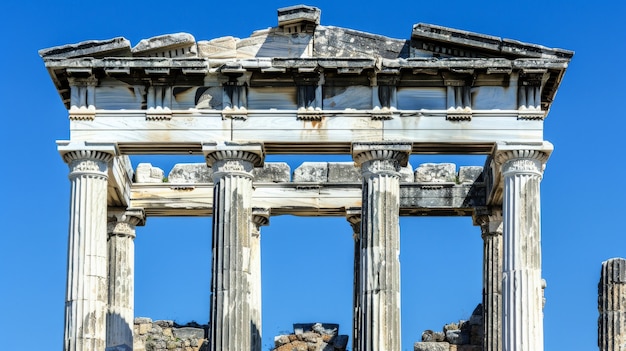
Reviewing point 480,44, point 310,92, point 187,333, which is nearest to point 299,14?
point 310,92

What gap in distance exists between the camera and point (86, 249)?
159ft

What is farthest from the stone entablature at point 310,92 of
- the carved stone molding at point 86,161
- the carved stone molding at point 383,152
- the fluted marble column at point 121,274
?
the fluted marble column at point 121,274

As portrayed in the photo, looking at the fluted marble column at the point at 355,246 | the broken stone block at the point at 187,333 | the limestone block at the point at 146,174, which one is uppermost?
the limestone block at the point at 146,174

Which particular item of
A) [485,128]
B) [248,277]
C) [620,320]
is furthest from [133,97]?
[620,320]

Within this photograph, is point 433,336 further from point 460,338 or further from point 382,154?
point 382,154

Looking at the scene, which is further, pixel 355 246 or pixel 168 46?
pixel 355 246

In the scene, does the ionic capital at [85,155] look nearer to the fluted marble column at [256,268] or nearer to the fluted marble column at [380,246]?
the fluted marble column at [380,246]

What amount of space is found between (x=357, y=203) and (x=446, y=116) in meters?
7.11

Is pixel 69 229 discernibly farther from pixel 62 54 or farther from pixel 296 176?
pixel 296 176

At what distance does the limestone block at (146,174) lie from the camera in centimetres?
5553

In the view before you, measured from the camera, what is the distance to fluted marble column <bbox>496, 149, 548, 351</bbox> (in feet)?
157

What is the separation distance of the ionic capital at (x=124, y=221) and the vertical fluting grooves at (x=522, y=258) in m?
10.9

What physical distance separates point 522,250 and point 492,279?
596cm

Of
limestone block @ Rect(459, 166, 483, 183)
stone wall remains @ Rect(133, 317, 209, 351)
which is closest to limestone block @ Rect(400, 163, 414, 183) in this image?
limestone block @ Rect(459, 166, 483, 183)
